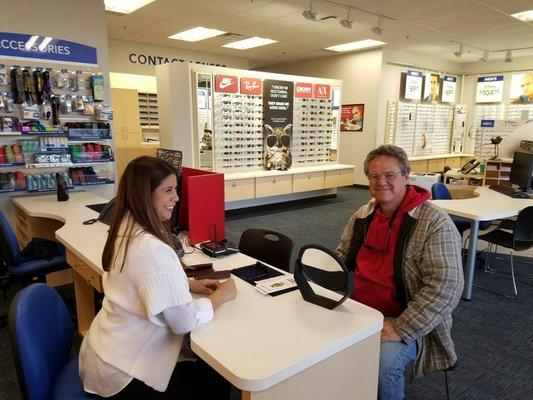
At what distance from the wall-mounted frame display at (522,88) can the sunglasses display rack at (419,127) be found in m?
1.54

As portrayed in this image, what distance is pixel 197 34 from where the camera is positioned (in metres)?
7.65

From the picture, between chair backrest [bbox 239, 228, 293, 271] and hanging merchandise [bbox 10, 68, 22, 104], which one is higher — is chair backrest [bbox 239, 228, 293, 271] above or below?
below

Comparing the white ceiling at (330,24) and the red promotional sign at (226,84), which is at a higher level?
the white ceiling at (330,24)

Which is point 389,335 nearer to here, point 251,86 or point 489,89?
point 251,86

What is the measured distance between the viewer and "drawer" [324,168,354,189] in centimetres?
750

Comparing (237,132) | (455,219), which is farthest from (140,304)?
(237,132)

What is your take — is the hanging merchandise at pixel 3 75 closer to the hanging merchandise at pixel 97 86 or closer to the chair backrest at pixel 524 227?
the hanging merchandise at pixel 97 86

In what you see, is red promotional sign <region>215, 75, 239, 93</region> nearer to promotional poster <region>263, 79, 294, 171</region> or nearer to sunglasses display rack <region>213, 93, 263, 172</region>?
sunglasses display rack <region>213, 93, 263, 172</region>

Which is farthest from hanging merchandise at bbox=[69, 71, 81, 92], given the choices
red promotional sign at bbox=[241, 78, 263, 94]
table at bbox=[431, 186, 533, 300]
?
table at bbox=[431, 186, 533, 300]

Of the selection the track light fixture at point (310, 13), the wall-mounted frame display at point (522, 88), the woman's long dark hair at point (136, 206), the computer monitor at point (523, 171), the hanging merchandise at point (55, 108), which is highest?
the track light fixture at point (310, 13)

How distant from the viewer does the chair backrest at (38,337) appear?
1218 mm

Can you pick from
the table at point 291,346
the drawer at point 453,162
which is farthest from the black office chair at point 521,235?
the drawer at point 453,162

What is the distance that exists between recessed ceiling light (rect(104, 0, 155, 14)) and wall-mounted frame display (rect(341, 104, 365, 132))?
5484mm

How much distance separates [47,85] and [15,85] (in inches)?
11.2
